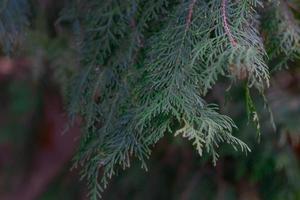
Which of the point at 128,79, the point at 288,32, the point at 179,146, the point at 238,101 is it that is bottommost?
the point at 179,146

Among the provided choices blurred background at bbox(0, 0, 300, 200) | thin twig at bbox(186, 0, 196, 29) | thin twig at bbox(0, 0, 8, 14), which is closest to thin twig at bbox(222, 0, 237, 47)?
thin twig at bbox(186, 0, 196, 29)

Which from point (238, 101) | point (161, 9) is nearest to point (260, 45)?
point (161, 9)

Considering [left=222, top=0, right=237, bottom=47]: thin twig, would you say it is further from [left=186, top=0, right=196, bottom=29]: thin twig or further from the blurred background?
the blurred background

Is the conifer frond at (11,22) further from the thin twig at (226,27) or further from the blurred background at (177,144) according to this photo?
the thin twig at (226,27)

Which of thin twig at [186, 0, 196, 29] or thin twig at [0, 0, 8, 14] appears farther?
thin twig at [0, 0, 8, 14]

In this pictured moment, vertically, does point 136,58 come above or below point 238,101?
above

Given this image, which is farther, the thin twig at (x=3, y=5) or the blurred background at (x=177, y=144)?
the blurred background at (x=177, y=144)

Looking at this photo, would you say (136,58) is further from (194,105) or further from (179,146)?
(179,146)

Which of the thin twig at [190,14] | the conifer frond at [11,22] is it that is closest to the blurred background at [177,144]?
the conifer frond at [11,22]

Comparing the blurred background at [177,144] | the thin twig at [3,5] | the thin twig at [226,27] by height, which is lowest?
the blurred background at [177,144]
